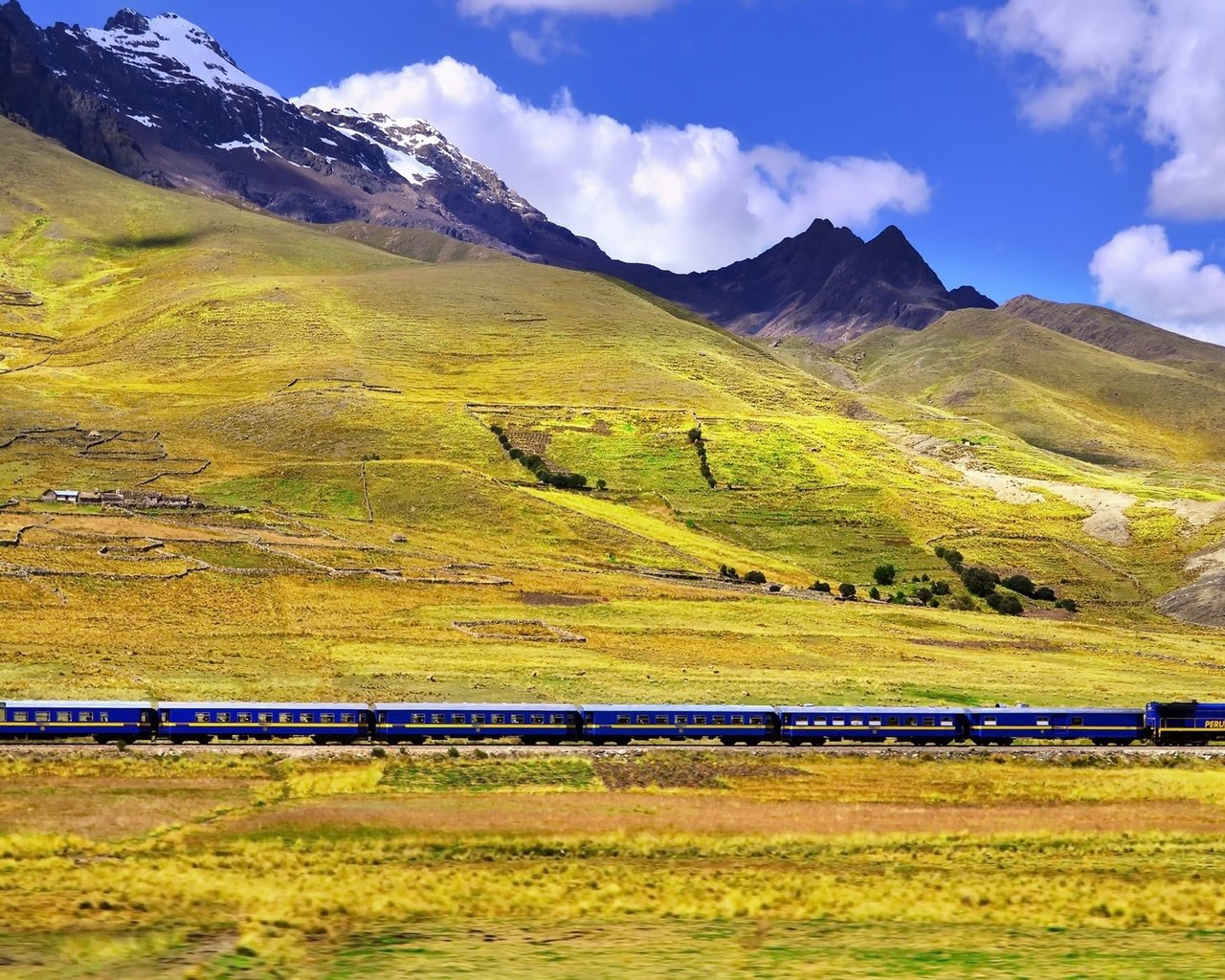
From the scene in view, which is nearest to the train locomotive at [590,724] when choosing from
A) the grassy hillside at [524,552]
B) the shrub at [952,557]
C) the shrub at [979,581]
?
the grassy hillside at [524,552]

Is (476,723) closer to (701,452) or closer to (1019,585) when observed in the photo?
(1019,585)

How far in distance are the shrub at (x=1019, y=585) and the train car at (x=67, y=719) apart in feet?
346

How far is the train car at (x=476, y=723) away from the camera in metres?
54.6

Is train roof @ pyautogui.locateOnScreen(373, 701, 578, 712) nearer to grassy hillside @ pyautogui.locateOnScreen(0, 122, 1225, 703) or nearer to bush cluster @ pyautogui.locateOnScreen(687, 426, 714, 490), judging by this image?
grassy hillside @ pyautogui.locateOnScreen(0, 122, 1225, 703)

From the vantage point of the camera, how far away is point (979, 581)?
127062 millimetres

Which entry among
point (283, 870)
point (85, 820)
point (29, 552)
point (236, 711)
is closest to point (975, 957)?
point (283, 870)

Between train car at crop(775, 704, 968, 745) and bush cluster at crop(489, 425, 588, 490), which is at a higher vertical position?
bush cluster at crop(489, 425, 588, 490)

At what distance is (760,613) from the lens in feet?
333

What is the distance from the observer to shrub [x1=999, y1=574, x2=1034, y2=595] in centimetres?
12950

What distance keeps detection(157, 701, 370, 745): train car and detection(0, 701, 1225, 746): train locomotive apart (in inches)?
1.9

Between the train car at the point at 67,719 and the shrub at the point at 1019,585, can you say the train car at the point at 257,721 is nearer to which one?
the train car at the point at 67,719

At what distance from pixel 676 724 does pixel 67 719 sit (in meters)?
29.5

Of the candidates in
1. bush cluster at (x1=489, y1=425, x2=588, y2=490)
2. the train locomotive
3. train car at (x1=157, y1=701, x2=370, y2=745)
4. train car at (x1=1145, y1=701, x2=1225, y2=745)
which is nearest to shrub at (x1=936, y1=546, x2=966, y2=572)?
bush cluster at (x1=489, y1=425, x2=588, y2=490)

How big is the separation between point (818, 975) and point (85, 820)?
27013mm
